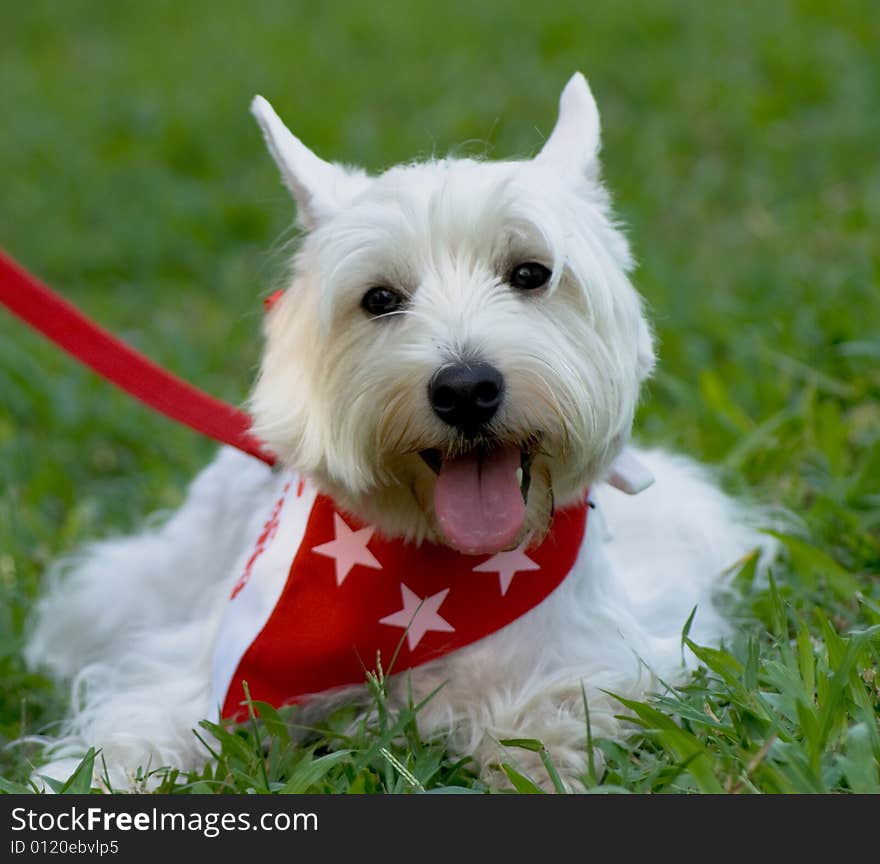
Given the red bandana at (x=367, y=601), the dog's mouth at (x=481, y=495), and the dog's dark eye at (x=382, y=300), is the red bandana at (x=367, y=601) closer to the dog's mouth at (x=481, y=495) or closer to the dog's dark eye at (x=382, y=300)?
the dog's mouth at (x=481, y=495)

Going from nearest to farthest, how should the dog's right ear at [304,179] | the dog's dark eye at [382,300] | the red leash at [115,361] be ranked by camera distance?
the dog's dark eye at [382,300] → the dog's right ear at [304,179] → the red leash at [115,361]

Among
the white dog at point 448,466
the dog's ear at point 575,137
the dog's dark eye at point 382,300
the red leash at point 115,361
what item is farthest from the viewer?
the red leash at point 115,361

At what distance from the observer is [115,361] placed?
13.9ft

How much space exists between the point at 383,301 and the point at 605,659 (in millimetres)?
1067

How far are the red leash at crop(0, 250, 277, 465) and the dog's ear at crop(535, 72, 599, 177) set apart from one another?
1.20 metres

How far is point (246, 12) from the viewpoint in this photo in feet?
46.7

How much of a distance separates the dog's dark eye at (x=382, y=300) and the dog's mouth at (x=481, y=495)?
356 millimetres

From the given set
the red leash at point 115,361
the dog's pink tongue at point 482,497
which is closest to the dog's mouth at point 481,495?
the dog's pink tongue at point 482,497

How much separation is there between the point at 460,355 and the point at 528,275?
1.23 ft

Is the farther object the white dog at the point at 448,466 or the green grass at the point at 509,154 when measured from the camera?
the green grass at the point at 509,154

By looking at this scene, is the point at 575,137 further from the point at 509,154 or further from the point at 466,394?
the point at 509,154

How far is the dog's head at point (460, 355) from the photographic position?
3090 millimetres

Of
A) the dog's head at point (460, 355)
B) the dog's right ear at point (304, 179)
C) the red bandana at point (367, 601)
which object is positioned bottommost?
the red bandana at point (367, 601)
